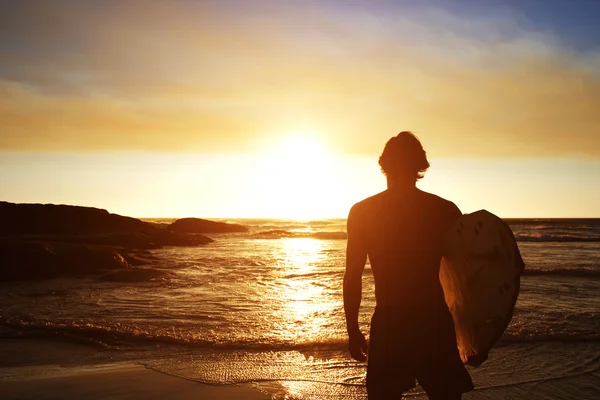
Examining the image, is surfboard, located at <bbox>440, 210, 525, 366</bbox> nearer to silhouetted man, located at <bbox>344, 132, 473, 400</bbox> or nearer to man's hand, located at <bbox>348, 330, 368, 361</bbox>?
silhouetted man, located at <bbox>344, 132, 473, 400</bbox>

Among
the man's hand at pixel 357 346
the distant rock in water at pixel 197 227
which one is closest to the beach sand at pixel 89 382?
the man's hand at pixel 357 346

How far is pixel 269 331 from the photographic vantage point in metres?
8.89

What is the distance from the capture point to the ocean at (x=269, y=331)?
20.4 ft

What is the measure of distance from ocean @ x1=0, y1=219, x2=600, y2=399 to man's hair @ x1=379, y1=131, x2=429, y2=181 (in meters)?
3.37

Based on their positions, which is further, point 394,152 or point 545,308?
point 545,308

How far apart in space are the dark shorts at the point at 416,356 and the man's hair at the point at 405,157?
919 mm

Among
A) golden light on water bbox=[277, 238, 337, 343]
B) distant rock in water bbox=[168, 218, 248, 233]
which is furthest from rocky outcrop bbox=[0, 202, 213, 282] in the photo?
distant rock in water bbox=[168, 218, 248, 233]

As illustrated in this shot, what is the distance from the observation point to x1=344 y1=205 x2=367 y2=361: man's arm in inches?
130

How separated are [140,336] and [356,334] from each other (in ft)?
19.9

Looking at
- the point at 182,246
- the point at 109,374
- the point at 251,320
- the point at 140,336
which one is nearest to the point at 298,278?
the point at 251,320

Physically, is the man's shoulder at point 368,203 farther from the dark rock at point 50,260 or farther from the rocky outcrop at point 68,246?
the dark rock at point 50,260

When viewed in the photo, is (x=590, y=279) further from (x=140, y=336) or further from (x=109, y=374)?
(x=109, y=374)

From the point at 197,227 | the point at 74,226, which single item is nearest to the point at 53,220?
the point at 74,226

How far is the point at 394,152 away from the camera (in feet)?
10.8
